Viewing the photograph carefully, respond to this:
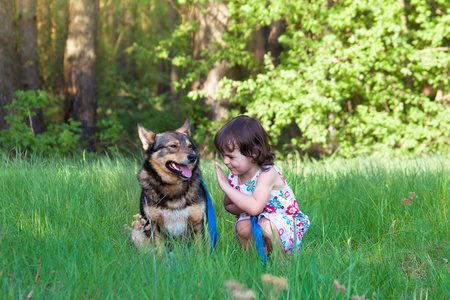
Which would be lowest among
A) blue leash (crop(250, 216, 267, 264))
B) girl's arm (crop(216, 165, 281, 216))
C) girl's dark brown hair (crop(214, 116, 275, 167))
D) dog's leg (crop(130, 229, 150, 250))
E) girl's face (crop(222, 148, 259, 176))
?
dog's leg (crop(130, 229, 150, 250))

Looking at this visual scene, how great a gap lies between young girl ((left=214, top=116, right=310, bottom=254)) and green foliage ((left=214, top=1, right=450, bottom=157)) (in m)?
6.69

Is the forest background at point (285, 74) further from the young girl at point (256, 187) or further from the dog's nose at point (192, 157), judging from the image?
the young girl at point (256, 187)

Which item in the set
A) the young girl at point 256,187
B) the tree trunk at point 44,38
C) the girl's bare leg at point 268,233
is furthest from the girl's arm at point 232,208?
the tree trunk at point 44,38

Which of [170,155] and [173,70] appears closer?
[170,155]

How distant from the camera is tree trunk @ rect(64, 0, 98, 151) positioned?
12094mm

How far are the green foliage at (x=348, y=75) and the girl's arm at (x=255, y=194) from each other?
6.86 m

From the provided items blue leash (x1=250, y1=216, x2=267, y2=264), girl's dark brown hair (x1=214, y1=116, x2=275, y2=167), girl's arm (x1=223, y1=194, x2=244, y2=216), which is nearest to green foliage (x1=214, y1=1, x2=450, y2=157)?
girl's arm (x1=223, y1=194, x2=244, y2=216)

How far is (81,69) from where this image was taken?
12.1 m

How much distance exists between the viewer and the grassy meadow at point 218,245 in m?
2.53

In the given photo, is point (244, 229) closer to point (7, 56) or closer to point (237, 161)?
point (237, 161)

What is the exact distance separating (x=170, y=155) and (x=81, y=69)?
9.29 meters

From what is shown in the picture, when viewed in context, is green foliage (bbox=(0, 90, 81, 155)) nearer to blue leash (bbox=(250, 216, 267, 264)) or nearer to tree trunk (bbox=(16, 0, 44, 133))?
tree trunk (bbox=(16, 0, 44, 133))

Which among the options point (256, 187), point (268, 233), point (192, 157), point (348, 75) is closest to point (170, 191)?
point (192, 157)

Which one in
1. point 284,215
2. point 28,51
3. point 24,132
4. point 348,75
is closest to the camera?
point 284,215
